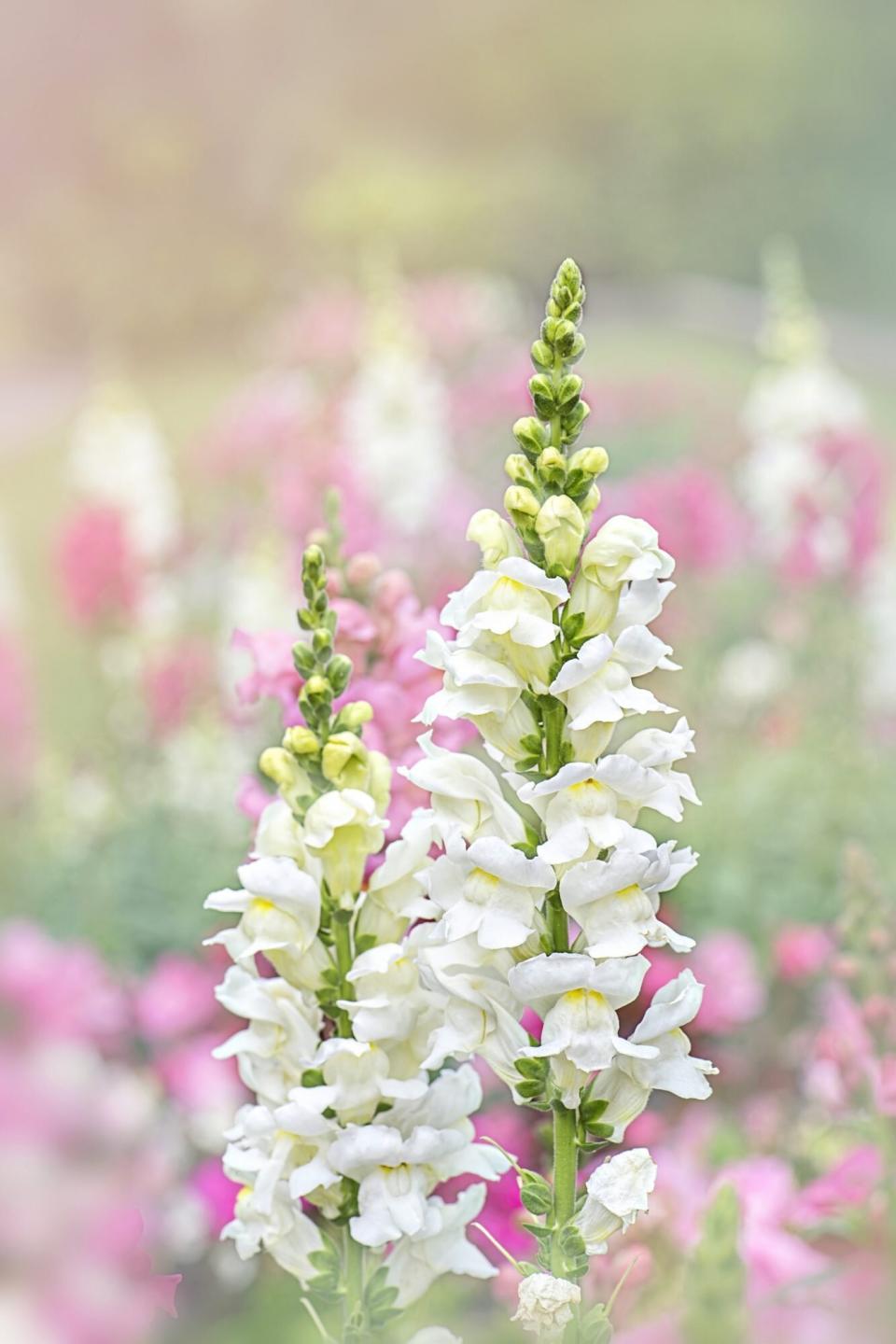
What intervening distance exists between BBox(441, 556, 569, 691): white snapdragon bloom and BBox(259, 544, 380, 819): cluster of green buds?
0.04 m

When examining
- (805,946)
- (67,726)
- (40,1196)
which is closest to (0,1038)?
(40,1196)

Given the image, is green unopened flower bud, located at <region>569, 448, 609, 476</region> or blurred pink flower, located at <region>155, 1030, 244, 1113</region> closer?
green unopened flower bud, located at <region>569, 448, 609, 476</region>

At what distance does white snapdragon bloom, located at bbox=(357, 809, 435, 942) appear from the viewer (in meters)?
0.44

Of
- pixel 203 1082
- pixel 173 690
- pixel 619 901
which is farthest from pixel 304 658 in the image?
pixel 173 690

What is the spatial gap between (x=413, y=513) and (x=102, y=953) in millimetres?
876

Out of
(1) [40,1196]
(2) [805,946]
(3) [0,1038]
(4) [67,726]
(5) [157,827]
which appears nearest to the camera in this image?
(1) [40,1196]

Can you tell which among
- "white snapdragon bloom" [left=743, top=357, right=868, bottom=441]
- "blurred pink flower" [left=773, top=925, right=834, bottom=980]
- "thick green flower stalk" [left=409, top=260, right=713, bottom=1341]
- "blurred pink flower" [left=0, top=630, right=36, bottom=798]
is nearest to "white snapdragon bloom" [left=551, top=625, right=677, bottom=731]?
"thick green flower stalk" [left=409, top=260, right=713, bottom=1341]

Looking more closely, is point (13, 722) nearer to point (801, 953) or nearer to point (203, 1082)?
point (203, 1082)

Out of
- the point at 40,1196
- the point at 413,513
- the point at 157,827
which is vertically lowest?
→ the point at 40,1196

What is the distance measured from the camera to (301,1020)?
45 centimetres

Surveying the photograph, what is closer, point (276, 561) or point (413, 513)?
point (276, 561)

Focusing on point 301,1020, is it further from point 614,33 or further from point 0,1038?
point 614,33

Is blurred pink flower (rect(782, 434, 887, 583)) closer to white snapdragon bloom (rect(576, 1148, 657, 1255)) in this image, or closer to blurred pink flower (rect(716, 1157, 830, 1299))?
blurred pink flower (rect(716, 1157, 830, 1299))

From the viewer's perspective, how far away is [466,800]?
42cm
